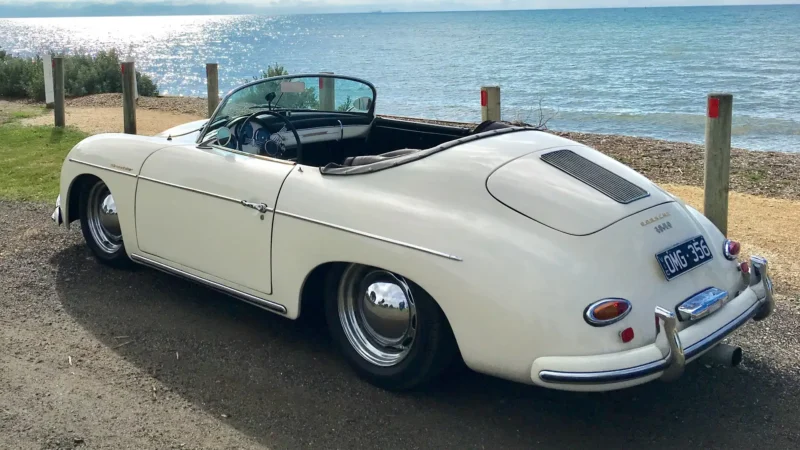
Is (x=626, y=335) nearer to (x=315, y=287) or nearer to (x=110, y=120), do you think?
(x=315, y=287)

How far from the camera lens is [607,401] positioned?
12.5ft

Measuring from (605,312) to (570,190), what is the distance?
26.8 inches

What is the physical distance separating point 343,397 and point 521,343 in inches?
41.4

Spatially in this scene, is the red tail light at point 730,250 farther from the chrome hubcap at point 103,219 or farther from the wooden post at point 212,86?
the wooden post at point 212,86

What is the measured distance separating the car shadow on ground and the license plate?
71 cm

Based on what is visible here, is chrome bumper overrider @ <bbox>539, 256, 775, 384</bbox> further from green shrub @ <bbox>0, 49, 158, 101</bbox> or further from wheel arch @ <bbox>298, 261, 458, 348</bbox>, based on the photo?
green shrub @ <bbox>0, 49, 158, 101</bbox>

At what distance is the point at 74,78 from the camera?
17875mm

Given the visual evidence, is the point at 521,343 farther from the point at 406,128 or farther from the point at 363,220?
the point at 406,128

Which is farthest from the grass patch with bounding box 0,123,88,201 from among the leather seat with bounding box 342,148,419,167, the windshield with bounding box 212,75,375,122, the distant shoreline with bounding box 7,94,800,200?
the leather seat with bounding box 342,148,419,167

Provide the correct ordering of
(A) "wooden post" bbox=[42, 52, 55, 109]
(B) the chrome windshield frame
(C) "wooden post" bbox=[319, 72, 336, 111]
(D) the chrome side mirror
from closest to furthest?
1. (B) the chrome windshield frame
2. (C) "wooden post" bbox=[319, 72, 336, 111]
3. (D) the chrome side mirror
4. (A) "wooden post" bbox=[42, 52, 55, 109]

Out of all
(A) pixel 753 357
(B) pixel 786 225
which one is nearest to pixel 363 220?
(A) pixel 753 357

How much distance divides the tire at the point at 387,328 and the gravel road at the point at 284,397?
134mm

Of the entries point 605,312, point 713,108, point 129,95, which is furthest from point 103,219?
point 129,95

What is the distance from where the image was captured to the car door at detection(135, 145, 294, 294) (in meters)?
4.21
